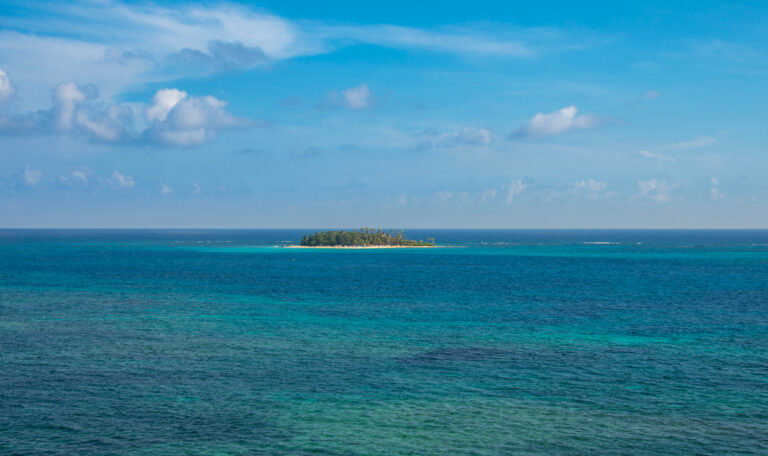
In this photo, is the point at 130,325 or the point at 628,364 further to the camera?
the point at 130,325

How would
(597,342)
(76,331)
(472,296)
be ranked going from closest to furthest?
(597,342), (76,331), (472,296)

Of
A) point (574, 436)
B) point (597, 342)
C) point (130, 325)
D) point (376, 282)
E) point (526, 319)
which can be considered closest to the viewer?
point (574, 436)

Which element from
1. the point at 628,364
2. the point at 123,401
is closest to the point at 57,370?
the point at 123,401

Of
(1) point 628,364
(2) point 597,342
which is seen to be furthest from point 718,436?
(2) point 597,342

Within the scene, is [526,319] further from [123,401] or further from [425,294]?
[123,401]

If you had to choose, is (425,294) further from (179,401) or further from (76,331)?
(179,401)

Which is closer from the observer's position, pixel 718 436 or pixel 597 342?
pixel 718 436
